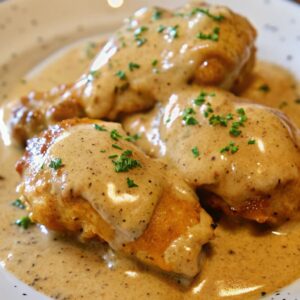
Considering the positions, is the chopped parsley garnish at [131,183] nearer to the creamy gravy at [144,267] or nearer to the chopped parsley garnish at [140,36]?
the creamy gravy at [144,267]

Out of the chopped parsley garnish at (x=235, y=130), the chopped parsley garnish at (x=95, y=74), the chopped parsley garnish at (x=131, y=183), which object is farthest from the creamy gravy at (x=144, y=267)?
the chopped parsley garnish at (x=95, y=74)

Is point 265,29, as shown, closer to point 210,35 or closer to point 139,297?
point 210,35

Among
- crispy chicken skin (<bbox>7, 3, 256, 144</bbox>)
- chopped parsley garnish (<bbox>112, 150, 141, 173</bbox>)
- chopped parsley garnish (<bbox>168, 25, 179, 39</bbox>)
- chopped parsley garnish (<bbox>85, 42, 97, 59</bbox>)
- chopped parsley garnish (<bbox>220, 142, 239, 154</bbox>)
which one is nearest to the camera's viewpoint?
chopped parsley garnish (<bbox>112, 150, 141, 173</bbox>)

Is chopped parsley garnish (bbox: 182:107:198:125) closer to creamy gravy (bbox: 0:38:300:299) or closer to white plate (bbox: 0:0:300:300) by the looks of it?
creamy gravy (bbox: 0:38:300:299)

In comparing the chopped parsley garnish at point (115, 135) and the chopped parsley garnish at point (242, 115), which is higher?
the chopped parsley garnish at point (242, 115)

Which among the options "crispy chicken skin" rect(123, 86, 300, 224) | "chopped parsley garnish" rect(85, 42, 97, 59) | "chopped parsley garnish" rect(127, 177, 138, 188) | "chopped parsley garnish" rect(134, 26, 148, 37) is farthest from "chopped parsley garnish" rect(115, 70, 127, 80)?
"chopped parsley garnish" rect(85, 42, 97, 59)

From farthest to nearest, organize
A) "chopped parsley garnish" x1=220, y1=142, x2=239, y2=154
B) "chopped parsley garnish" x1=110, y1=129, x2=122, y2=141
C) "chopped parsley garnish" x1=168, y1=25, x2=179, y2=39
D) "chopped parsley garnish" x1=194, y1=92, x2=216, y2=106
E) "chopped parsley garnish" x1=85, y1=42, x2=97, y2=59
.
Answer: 1. "chopped parsley garnish" x1=85, y1=42, x2=97, y2=59
2. "chopped parsley garnish" x1=168, y1=25, x2=179, y2=39
3. "chopped parsley garnish" x1=194, y1=92, x2=216, y2=106
4. "chopped parsley garnish" x1=110, y1=129, x2=122, y2=141
5. "chopped parsley garnish" x1=220, y1=142, x2=239, y2=154
